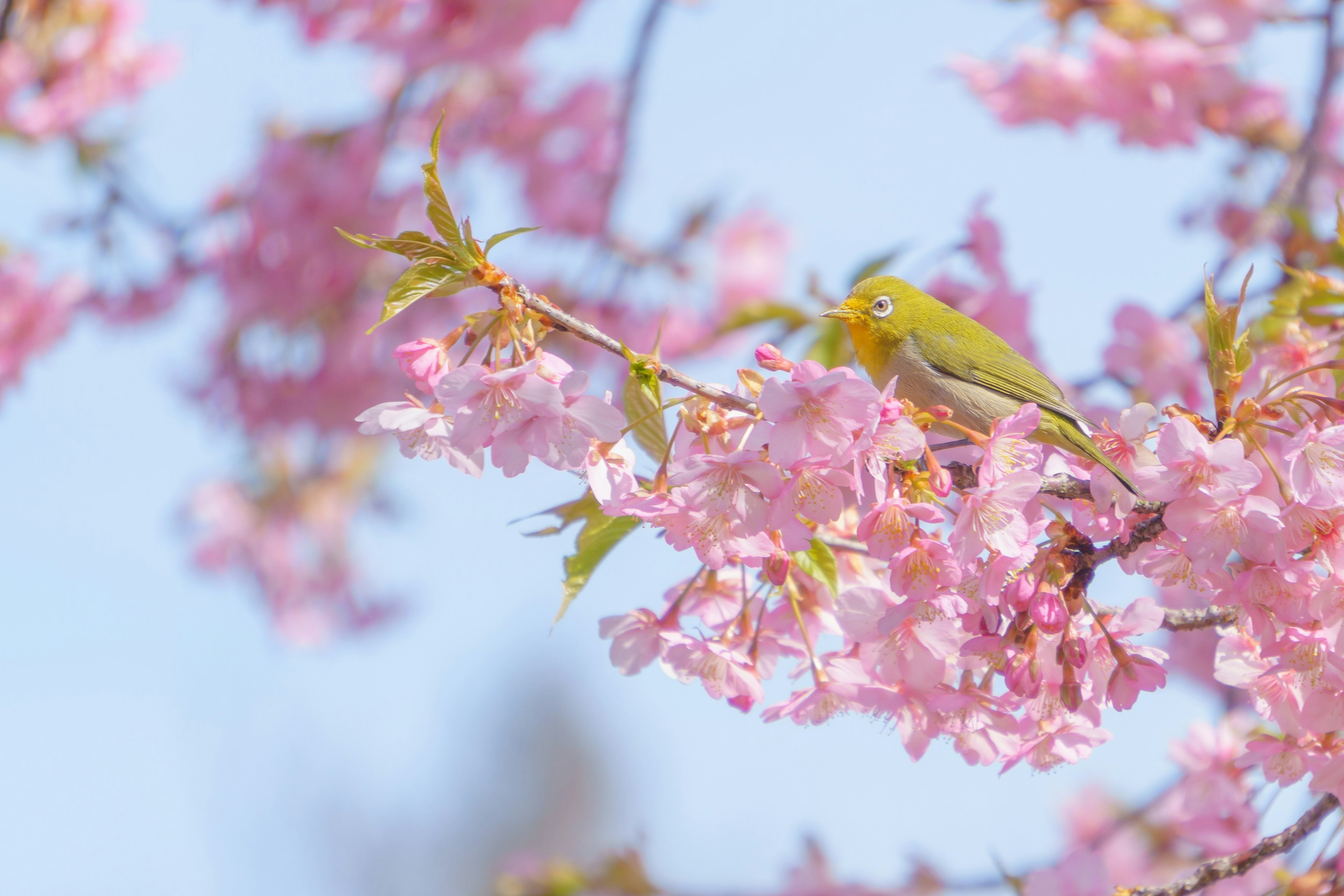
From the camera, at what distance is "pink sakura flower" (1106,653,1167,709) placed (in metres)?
1.75

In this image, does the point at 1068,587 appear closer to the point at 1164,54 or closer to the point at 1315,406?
the point at 1315,406

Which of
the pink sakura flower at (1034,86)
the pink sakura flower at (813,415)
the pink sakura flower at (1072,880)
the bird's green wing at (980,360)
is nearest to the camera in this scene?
the pink sakura flower at (813,415)

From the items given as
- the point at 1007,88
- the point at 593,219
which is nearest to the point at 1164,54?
the point at 1007,88

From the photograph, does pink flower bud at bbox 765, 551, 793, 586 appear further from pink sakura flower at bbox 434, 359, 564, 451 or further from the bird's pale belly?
the bird's pale belly

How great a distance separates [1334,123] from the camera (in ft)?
20.1

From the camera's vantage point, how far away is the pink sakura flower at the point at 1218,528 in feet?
5.10

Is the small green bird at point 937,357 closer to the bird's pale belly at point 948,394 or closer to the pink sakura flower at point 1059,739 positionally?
the bird's pale belly at point 948,394

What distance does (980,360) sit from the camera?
8.90 feet

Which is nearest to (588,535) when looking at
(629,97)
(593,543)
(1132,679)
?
(593,543)

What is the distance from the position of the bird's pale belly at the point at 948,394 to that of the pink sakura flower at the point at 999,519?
43.7 inches

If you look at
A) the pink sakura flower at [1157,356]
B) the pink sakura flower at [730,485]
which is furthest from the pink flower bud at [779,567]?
the pink sakura flower at [1157,356]

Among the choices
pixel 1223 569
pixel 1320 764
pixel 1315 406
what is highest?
pixel 1315 406

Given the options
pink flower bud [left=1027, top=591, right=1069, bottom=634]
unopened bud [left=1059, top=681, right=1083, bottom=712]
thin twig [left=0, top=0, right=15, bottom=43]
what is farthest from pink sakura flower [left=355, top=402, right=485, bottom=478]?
thin twig [left=0, top=0, right=15, bottom=43]

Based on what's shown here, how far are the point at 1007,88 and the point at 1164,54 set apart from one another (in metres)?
0.64
